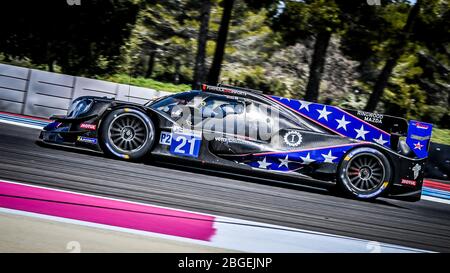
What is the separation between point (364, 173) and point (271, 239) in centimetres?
289

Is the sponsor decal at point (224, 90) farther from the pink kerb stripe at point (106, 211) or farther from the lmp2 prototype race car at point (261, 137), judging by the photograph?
the pink kerb stripe at point (106, 211)

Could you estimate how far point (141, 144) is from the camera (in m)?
6.13

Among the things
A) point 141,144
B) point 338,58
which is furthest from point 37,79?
point 338,58

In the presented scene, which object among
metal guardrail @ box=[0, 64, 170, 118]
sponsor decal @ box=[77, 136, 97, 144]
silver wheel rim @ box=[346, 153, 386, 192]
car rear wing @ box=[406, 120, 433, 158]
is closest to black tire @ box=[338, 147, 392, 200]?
silver wheel rim @ box=[346, 153, 386, 192]

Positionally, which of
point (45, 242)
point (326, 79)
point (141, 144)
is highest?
point (326, 79)

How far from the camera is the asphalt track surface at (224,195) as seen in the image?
4.52 metres

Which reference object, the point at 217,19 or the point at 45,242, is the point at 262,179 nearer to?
the point at 45,242

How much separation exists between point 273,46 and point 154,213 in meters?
23.3

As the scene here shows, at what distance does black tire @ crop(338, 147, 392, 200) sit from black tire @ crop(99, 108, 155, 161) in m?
2.53

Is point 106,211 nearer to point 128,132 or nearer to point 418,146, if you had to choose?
point 128,132

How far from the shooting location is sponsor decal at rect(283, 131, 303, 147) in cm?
625

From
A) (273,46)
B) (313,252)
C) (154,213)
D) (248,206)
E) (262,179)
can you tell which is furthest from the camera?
(273,46)

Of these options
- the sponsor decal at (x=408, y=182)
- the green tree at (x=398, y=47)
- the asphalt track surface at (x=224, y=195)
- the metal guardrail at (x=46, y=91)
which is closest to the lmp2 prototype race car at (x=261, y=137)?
the sponsor decal at (x=408, y=182)

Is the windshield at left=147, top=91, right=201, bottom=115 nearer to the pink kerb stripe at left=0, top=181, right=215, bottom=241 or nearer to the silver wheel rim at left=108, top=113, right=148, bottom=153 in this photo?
the silver wheel rim at left=108, top=113, right=148, bottom=153
